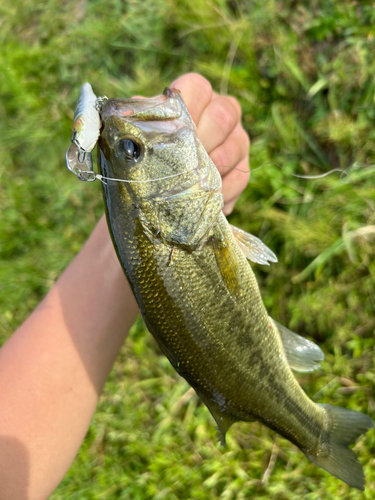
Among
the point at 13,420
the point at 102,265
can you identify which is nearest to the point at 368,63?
the point at 102,265

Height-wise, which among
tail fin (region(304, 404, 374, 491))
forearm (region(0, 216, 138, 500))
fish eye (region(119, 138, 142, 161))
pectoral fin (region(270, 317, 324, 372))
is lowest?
tail fin (region(304, 404, 374, 491))

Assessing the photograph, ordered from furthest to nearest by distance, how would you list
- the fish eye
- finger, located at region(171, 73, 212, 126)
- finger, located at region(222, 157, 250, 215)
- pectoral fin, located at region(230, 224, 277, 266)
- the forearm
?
finger, located at region(222, 157, 250, 215), finger, located at region(171, 73, 212, 126), the forearm, pectoral fin, located at region(230, 224, 277, 266), the fish eye

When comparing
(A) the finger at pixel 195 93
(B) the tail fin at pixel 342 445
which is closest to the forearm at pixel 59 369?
(A) the finger at pixel 195 93

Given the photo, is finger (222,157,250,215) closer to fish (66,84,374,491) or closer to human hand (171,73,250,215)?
human hand (171,73,250,215)

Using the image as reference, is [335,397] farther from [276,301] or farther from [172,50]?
[172,50]

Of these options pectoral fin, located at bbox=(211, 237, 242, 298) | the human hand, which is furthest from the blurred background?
pectoral fin, located at bbox=(211, 237, 242, 298)
